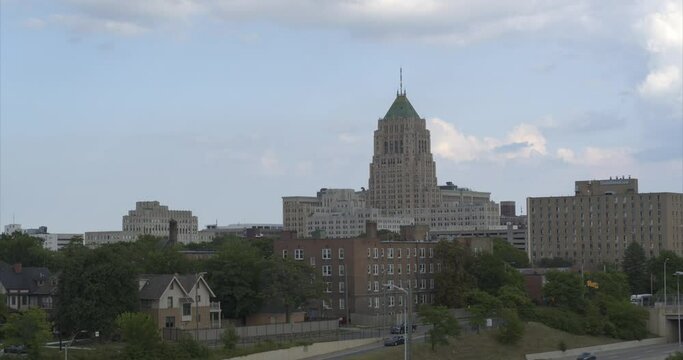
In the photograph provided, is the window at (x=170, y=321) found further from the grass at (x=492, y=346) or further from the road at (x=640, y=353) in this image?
the road at (x=640, y=353)

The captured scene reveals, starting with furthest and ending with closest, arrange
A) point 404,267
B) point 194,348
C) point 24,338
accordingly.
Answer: point 404,267 < point 194,348 < point 24,338

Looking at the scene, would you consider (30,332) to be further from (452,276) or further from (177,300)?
(452,276)

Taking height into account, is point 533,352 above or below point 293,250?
below

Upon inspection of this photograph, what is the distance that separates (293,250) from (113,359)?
51428mm

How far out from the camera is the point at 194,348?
103 m

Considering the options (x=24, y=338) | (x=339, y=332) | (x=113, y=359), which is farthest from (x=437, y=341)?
(x=24, y=338)

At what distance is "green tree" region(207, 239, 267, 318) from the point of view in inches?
4961

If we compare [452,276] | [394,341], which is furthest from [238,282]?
[452,276]

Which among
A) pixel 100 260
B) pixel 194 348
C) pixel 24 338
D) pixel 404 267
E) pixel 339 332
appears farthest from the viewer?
pixel 404 267

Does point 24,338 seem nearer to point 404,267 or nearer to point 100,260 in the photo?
point 100,260

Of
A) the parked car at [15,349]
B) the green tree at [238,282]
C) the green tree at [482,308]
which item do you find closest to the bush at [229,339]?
the green tree at [238,282]

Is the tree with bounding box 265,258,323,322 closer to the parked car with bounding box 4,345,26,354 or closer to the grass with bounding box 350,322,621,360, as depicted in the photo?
the grass with bounding box 350,322,621,360

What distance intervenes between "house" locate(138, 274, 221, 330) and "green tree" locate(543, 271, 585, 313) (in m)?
53.5

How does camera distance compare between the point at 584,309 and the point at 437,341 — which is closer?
the point at 437,341
